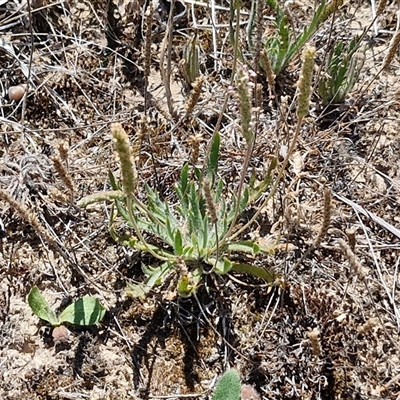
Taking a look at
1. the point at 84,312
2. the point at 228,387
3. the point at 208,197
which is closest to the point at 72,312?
the point at 84,312

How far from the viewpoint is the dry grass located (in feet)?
6.77

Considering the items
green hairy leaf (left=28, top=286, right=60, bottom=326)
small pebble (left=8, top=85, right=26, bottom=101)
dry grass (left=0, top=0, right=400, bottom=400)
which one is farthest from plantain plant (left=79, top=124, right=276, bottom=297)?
small pebble (left=8, top=85, right=26, bottom=101)

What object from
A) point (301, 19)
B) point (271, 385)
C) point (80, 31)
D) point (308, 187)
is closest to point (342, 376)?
point (271, 385)

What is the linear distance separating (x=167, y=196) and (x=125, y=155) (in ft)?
3.43

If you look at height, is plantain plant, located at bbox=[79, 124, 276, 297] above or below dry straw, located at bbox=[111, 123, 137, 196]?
below

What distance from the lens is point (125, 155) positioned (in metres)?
1.36

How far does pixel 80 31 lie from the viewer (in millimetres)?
2873

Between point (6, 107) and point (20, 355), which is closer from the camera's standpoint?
point (20, 355)

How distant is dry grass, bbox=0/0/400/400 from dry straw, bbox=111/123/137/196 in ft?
1.35

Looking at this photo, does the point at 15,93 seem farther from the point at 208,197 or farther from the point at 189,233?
the point at 208,197

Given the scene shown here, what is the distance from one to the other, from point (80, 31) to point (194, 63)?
2.05 ft

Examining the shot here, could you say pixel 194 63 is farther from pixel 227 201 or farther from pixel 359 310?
pixel 359 310

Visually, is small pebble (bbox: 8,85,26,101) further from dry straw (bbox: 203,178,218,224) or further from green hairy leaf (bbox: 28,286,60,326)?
dry straw (bbox: 203,178,218,224)

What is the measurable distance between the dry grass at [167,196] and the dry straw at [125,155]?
0.41 m
